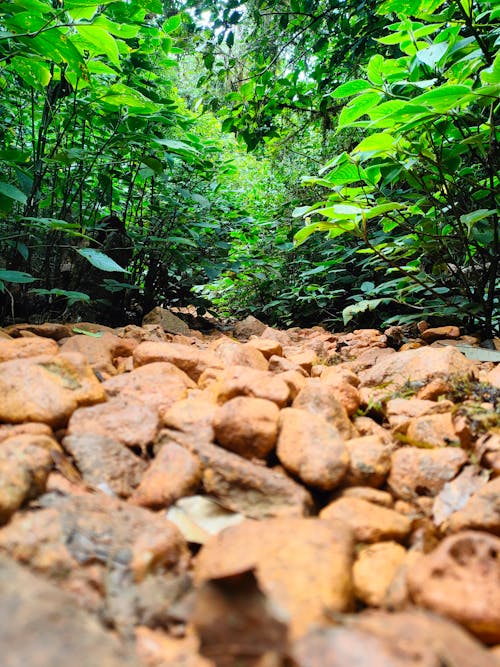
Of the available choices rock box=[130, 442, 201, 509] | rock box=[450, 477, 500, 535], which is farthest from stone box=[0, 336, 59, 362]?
rock box=[450, 477, 500, 535]

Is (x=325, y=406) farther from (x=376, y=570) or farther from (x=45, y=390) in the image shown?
(x=45, y=390)

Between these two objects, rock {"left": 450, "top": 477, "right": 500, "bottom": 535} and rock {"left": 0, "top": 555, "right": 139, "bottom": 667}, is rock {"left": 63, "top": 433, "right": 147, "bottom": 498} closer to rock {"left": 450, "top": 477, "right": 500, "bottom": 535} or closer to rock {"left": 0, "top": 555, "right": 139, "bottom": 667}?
rock {"left": 0, "top": 555, "right": 139, "bottom": 667}

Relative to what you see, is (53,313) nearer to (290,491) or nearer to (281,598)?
(290,491)

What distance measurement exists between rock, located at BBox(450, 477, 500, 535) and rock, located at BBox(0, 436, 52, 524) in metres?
0.74

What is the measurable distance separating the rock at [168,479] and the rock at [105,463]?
Result: 0.03 m

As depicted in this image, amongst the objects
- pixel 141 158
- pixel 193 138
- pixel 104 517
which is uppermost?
pixel 193 138

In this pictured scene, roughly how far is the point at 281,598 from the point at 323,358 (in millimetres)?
1622

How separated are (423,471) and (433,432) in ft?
0.56

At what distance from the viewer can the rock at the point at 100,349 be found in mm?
1460

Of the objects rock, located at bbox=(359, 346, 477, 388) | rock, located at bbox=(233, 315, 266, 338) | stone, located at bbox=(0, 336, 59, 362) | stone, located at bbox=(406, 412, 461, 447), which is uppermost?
rock, located at bbox=(359, 346, 477, 388)

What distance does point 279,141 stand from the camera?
4.49 m

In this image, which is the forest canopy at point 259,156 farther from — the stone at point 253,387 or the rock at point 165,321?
the stone at point 253,387

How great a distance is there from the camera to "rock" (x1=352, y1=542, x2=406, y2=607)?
25.0 inches

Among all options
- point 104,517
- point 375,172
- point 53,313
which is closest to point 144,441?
point 104,517
